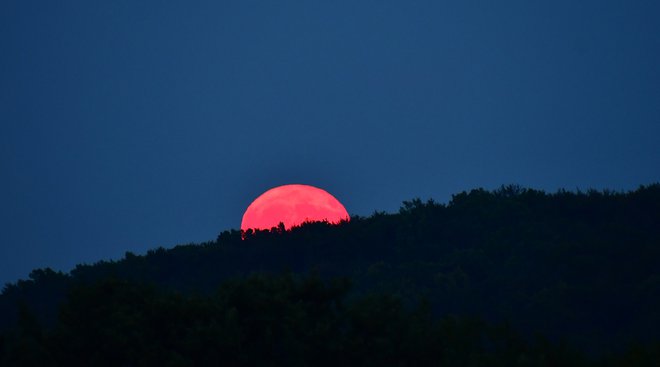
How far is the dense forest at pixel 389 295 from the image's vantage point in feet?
61.6

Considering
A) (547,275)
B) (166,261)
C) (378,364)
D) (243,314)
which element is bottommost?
(378,364)

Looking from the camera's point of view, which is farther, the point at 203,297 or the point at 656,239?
the point at 656,239

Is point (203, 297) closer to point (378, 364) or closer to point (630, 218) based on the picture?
point (378, 364)

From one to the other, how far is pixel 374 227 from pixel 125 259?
9.75 meters

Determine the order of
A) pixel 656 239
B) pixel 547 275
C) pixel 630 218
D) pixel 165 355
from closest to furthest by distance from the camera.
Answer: pixel 165 355
pixel 547 275
pixel 656 239
pixel 630 218

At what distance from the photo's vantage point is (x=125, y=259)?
1638 inches

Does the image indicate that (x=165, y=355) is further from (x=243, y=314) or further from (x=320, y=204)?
(x=320, y=204)

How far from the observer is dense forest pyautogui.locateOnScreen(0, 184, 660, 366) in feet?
61.6

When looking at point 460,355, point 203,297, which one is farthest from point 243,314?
point 460,355

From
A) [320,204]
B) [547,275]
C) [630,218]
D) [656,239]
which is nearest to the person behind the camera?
[547,275]

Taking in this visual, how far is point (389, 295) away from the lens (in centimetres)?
1964

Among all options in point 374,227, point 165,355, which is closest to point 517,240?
point 374,227

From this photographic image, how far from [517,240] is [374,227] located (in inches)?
225

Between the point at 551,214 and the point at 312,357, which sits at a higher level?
the point at 551,214
